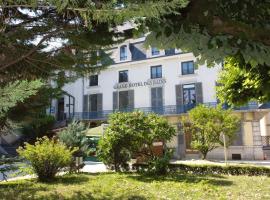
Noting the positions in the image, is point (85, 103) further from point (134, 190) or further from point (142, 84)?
point (134, 190)

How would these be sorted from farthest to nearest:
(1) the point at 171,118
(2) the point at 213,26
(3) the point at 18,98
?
1. (1) the point at 171,118
2. (2) the point at 213,26
3. (3) the point at 18,98

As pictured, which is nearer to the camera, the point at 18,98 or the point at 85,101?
the point at 18,98

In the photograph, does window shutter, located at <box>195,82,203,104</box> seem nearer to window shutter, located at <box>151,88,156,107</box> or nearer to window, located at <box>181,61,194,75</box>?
window, located at <box>181,61,194,75</box>

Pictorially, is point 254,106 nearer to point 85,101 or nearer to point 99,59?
point 85,101

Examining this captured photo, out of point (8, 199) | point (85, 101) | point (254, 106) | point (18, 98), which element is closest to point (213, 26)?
point (18, 98)

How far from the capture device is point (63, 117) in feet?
117

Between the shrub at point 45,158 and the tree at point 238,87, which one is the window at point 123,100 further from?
the tree at point 238,87

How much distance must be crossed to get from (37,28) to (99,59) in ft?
4.54

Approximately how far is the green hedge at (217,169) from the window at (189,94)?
1476cm

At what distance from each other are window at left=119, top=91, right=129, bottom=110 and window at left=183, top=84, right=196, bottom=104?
5.67 meters

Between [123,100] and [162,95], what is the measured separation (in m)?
4.06

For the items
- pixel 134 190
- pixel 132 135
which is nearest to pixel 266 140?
pixel 132 135

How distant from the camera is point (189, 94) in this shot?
29.3 metres

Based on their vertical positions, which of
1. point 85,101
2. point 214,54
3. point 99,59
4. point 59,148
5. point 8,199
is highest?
point 85,101
